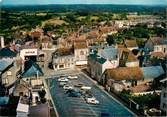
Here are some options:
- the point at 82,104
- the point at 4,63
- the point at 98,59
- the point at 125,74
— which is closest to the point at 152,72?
the point at 125,74

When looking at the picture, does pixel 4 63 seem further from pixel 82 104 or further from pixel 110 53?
pixel 110 53

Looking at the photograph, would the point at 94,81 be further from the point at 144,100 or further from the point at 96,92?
the point at 144,100

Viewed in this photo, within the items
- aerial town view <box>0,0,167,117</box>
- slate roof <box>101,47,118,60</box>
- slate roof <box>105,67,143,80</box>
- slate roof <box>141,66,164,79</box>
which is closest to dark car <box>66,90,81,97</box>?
aerial town view <box>0,0,167,117</box>

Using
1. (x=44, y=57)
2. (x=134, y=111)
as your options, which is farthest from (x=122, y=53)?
(x=134, y=111)

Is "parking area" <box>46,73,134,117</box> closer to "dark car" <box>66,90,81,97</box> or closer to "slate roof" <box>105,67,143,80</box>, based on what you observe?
"dark car" <box>66,90,81,97</box>

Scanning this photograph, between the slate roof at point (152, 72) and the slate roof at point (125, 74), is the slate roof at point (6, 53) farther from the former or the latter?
the slate roof at point (152, 72)

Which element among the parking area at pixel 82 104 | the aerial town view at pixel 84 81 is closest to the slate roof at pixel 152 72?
the aerial town view at pixel 84 81
